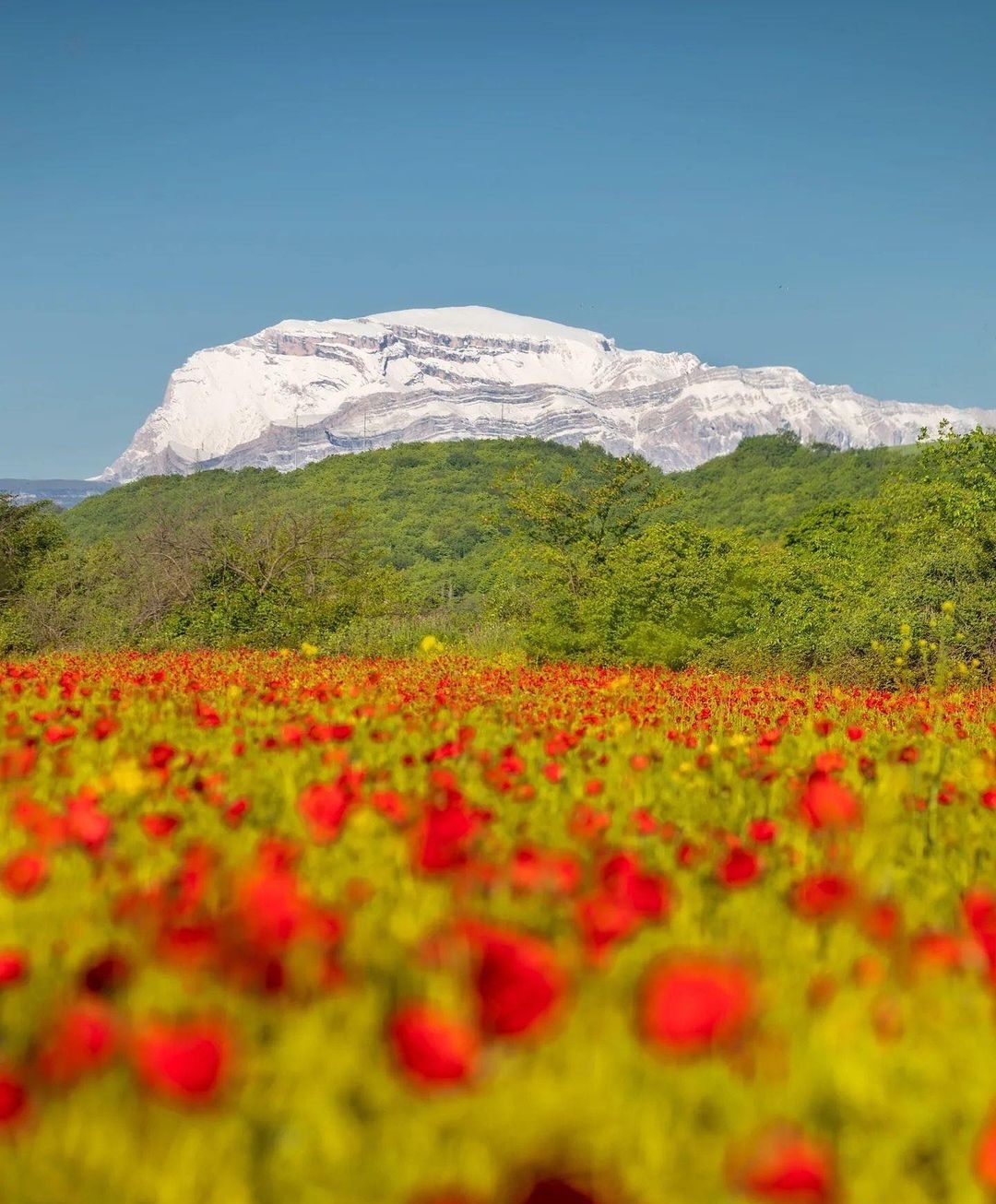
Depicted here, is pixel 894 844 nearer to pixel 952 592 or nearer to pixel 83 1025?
pixel 83 1025

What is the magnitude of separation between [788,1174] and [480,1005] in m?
0.40

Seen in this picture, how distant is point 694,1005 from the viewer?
51.8 inches

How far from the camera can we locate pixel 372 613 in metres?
24.5

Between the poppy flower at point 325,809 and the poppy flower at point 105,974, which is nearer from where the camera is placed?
the poppy flower at point 105,974

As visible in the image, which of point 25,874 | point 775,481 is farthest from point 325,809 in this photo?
point 775,481

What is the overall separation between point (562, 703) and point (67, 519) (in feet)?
300

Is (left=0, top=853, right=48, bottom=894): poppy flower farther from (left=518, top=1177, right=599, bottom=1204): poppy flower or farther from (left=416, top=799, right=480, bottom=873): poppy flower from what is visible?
(left=518, top=1177, right=599, bottom=1204): poppy flower

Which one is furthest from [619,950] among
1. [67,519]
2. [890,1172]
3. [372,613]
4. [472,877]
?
[67,519]

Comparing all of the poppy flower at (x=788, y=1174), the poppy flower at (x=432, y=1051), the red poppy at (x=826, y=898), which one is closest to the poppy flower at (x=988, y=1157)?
the poppy flower at (x=788, y=1174)

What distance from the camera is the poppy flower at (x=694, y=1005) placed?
1.31m

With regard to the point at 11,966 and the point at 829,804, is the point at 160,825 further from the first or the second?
the point at 829,804

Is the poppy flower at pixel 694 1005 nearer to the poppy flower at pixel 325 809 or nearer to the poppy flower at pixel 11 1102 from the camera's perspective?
the poppy flower at pixel 11 1102

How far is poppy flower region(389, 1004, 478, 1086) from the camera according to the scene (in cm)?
124

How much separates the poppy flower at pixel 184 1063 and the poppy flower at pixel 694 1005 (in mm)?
510
